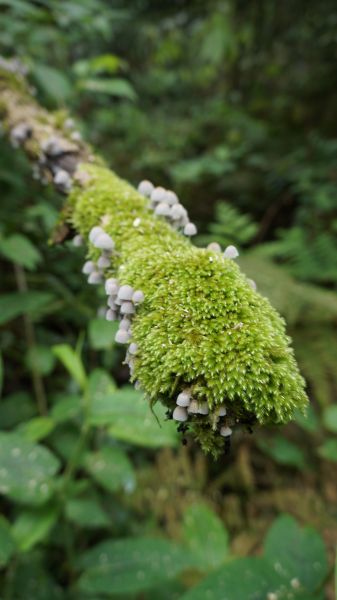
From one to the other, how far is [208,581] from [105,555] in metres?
0.75

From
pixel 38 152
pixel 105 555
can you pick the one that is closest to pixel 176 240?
pixel 38 152

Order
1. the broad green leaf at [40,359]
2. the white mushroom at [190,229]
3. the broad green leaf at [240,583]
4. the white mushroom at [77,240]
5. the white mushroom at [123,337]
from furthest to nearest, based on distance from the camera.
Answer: the broad green leaf at [40,359] → the white mushroom at [77,240] → the broad green leaf at [240,583] → the white mushroom at [190,229] → the white mushroom at [123,337]

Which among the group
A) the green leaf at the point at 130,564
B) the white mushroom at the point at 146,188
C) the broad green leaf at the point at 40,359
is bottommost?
the green leaf at the point at 130,564

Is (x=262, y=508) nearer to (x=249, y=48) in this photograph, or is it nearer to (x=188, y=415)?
(x=188, y=415)

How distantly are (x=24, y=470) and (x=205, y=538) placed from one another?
1061mm

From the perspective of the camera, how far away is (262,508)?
3455 mm

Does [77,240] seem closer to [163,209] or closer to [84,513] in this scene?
[163,209]

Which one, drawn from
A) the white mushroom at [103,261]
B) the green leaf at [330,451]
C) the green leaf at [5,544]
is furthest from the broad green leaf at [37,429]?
the green leaf at [330,451]

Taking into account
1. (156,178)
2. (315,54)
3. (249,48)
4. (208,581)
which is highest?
(249,48)

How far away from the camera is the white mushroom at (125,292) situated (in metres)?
0.96

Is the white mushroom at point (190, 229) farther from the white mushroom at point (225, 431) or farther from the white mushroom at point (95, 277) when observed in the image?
the white mushroom at point (225, 431)

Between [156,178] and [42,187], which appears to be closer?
[42,187]

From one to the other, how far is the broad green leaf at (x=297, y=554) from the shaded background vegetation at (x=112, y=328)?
0.03 feet

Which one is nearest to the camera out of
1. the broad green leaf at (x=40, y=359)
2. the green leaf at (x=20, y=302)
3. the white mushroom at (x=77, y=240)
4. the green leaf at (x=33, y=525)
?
the white mushroom at (x=77, y=240)
